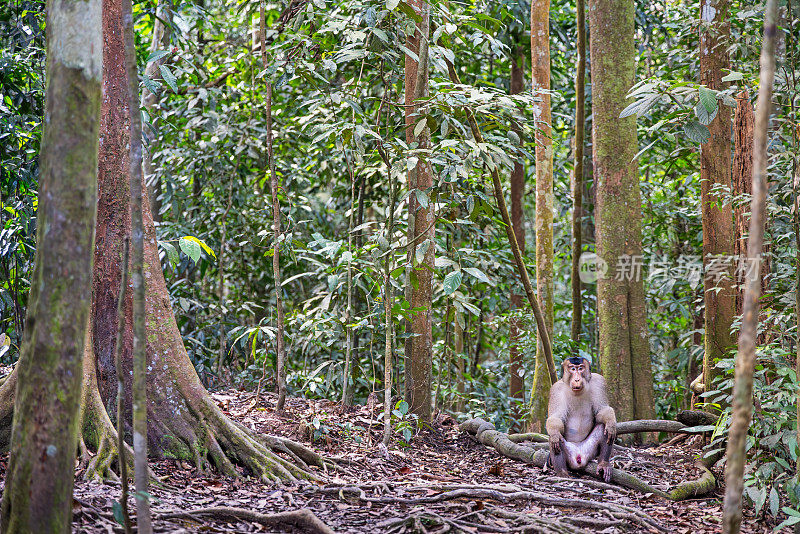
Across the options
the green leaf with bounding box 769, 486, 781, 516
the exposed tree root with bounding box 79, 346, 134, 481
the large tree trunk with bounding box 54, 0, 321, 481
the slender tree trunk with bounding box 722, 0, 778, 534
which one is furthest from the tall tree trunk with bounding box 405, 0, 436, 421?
the slender tree trunk with bounding box 722, 0, 778, 534

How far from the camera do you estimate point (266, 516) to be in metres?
3.26

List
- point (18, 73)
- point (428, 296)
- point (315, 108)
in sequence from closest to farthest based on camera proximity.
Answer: point (18, 73) < point (428, 296) < point (315, 108)

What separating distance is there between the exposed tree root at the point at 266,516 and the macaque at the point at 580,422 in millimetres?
2521

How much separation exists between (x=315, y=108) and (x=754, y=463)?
14.9ft

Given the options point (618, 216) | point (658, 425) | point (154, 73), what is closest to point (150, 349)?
point (154, 73)

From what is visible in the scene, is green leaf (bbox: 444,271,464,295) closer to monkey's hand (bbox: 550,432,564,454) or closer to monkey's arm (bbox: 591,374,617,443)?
monkey's hand (bbox: 550,432,564,454)

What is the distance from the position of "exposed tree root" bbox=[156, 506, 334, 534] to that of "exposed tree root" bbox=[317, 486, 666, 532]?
543 millimetres

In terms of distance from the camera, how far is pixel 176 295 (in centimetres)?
775

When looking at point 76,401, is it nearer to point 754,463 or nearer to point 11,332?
point 754,463

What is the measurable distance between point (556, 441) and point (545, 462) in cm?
28

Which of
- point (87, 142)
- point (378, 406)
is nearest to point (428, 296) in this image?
point (378, 406)

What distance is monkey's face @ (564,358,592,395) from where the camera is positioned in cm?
536

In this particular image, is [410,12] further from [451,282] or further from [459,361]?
[459,361]

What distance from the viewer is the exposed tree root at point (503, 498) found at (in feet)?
12.3
